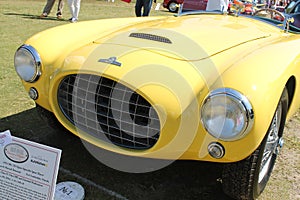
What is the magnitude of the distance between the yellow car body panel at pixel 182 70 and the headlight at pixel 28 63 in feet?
0.15

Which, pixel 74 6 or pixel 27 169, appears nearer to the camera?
pixel 27 169

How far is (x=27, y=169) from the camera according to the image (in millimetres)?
1729

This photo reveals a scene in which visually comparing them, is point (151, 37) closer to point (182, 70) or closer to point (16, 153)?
point (182, 70)

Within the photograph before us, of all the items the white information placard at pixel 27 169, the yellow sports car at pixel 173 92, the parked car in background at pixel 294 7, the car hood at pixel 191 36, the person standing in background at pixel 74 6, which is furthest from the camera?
the person standing in background at pixel 74 6

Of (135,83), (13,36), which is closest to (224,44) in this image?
(135,83)

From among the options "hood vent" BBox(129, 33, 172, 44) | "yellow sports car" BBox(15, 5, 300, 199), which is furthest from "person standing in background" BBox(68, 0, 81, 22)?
"hood vent" BBox(129, 33, 172, 44)

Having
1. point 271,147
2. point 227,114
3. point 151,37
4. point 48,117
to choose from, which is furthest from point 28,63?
point 271,147

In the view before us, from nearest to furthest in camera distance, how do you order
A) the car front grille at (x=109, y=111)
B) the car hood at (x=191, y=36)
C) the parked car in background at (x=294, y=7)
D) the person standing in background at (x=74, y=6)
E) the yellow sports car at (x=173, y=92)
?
the yellow sports car at (x=173, y=92) → the car front grille at (x=109, y=111) → the car hood at (x=191, y=36) → the parked car in background at (x=294, y=7) → the person standing in background at (x=74, y=6)

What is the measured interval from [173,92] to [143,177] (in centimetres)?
83

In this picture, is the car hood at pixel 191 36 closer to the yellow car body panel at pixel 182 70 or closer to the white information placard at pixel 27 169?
the yellow car body panel at pixel 182 70

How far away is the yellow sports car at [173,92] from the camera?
1821 mm

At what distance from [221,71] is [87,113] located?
0.86 meters

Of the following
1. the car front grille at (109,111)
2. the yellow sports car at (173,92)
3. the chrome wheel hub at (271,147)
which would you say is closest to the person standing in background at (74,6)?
the yellow sports car at (173,92)

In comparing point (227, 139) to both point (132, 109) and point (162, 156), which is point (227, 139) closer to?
point (162, 156)
